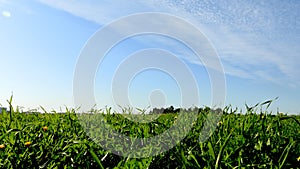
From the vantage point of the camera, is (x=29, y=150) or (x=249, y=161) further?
(x=29, y=150)

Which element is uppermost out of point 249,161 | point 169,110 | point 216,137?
point 169,110

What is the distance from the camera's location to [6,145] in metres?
2.65

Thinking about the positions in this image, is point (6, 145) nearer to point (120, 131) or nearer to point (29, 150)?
point (29, 150)

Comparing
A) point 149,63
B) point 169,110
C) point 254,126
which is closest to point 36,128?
point 149,63

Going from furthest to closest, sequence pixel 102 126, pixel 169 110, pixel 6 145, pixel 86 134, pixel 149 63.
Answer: pixel 169 110 < pixel 149 63 < pixel 102 126 < pixel 86 134 < pixel 6 145

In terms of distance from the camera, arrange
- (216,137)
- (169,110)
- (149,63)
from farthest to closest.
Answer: (169,110) → (149,63) → (216,137)

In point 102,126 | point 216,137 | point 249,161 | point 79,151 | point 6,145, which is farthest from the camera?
point 102,126

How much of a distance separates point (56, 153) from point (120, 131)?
1.41 metres

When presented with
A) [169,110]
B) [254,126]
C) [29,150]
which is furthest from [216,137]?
[169,110]

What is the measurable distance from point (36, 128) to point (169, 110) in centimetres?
376

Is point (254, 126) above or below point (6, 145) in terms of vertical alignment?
above

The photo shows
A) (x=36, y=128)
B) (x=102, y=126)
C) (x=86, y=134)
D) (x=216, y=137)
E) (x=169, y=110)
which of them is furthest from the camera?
(x=169, y=110)

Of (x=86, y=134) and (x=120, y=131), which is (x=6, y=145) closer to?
→ (x=86, y=134)

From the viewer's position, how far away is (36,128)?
3.66 metres
